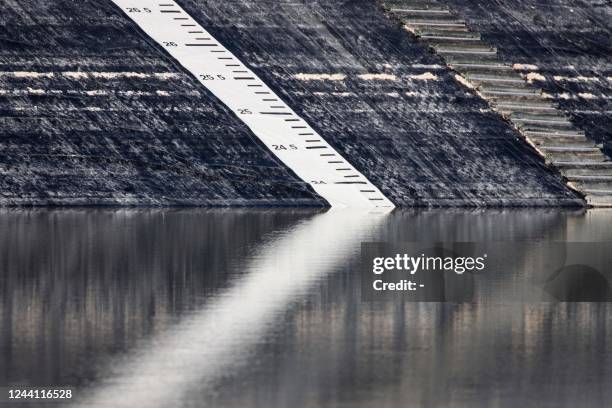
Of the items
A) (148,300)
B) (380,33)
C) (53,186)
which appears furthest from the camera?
(380,33)

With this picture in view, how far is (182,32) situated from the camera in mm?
41938

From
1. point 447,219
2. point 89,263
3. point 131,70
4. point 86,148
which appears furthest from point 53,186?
point 89,263

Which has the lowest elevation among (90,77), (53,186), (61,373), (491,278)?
(61,373)

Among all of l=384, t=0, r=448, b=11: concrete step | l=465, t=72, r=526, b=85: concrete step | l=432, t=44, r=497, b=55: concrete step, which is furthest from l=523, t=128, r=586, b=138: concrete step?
l=384, t=0, r=448, b=11: concrete step

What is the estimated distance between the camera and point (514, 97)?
42156 millimetres

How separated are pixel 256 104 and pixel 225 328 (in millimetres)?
20905

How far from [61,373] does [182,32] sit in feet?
84.3

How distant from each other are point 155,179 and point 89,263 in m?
12.7

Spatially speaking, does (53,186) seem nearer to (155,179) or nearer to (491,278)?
(155,179)

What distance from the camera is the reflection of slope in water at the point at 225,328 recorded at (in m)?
16.4

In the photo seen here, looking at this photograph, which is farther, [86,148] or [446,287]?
[86,148]

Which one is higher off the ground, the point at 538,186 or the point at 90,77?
the point at 90,77

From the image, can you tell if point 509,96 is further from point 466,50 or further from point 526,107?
point 466,50

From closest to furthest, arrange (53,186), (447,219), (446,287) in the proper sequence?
1. (446,287)
2. (447,219)
3. (53,186)
